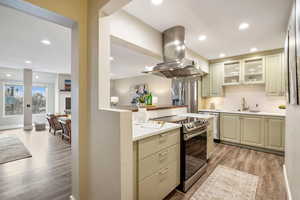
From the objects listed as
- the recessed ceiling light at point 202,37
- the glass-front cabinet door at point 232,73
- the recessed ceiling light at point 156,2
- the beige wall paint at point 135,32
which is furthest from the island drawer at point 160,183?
the glass-front cabinet door at point 232,73

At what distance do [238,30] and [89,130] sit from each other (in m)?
2.91

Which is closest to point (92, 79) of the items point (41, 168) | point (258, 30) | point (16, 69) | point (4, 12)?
point (4, 12)

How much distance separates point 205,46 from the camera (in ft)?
10.2

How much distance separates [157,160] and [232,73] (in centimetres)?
365

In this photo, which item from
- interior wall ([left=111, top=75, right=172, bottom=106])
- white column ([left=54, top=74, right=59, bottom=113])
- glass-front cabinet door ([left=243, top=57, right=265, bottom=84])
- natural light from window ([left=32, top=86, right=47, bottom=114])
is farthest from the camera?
white column ([left=54, top=74, right=59, bottom=113])

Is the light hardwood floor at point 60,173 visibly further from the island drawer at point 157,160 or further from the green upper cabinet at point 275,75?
the green upper cabinet at point 275,75

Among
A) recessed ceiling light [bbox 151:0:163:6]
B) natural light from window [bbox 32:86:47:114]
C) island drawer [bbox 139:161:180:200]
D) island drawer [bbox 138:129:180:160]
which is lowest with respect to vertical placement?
island drawer [bbox 139:161:180:200]

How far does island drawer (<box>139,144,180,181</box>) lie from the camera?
1.35 meters

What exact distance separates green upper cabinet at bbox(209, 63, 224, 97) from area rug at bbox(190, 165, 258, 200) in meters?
2.37

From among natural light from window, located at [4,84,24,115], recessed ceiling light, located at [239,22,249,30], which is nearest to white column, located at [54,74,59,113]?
natural light from window, located at [4,84,24,115]

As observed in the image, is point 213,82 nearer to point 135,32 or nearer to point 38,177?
point 135,32

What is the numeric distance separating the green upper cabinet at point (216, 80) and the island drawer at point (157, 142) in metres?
2.91

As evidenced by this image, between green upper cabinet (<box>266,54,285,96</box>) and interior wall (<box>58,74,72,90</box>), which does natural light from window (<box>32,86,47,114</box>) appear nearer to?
interior wall (<box>58,74,72,90</box>)

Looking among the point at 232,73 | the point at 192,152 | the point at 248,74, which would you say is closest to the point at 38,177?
the point at 192,152
